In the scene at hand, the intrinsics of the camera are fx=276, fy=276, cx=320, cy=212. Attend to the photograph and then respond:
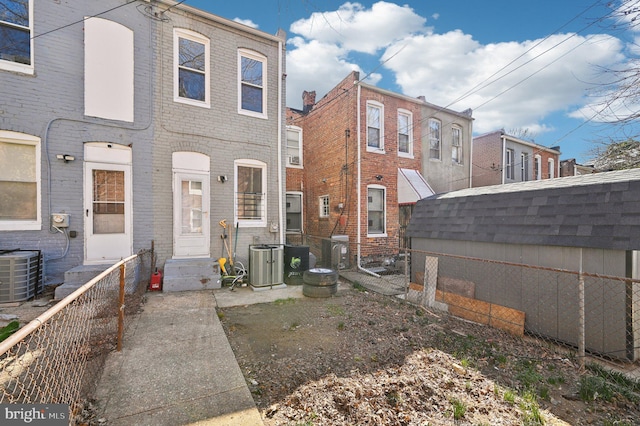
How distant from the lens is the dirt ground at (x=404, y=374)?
2598mm

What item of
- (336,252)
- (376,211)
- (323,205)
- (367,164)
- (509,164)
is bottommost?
(336,252)

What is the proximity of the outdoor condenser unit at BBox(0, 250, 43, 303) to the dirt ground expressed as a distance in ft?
12.5

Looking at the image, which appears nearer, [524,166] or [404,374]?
[404,374]

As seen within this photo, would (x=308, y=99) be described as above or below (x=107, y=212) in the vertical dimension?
above

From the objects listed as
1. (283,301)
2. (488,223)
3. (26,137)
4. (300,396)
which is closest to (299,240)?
(283,301)

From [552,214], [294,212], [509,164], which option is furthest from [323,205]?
[509,164]

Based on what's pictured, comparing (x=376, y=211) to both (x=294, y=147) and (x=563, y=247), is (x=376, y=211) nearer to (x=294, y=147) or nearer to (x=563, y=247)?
(x=294, y=147)

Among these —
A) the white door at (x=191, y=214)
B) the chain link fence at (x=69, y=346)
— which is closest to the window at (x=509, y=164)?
the white door at (x=191, y=214)

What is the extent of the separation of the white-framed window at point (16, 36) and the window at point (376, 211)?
964 centimetres

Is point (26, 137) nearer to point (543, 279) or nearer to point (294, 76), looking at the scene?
→ point (294, 76)

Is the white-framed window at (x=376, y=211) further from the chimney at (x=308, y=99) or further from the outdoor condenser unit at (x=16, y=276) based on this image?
the outdoor condenser unit at (x=16, y=276)

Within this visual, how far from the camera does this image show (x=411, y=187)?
1042 cm

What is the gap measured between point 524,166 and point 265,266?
16.9 metres

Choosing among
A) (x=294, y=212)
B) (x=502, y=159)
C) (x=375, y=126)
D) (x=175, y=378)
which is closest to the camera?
(x=175, y=378)
